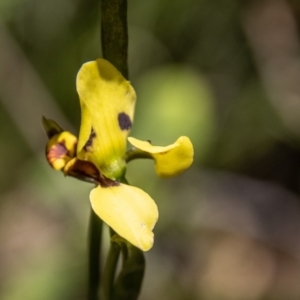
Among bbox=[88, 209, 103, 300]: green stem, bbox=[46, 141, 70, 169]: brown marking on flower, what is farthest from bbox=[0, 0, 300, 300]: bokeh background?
bbox=[46, 141, 70, 169]: brown marking on flower

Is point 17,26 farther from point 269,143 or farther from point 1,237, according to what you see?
point 269,143

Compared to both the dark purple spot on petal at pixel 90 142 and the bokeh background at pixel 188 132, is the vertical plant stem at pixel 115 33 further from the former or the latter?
the bokeh background at pixel 188 132

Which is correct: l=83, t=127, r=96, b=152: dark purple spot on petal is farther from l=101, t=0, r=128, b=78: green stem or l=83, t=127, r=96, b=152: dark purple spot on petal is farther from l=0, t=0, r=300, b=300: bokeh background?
l=0, t=0, r=300, b=300: bokeh background

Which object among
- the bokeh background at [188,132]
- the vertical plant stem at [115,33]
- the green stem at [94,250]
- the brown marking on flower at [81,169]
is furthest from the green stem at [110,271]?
the bokeh background at [188,132]

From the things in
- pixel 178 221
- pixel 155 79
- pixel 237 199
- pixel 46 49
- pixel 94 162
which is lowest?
pixel 237 199

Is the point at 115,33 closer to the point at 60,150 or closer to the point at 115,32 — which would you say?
the point at 115,32

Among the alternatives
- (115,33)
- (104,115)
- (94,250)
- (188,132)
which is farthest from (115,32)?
(188,132)

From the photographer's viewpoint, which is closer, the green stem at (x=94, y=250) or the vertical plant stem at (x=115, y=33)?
the vertical plant stem at (x=115, y=33)

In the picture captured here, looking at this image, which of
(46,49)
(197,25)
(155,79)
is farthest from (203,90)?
(46,49)
